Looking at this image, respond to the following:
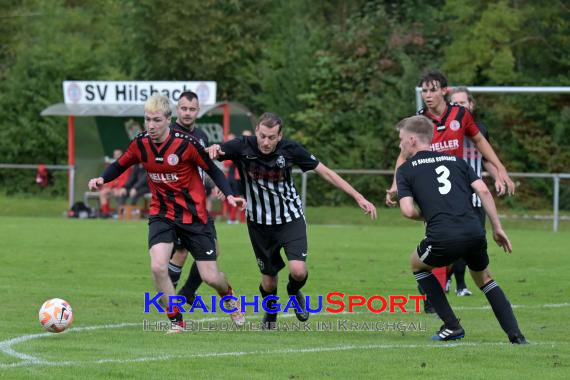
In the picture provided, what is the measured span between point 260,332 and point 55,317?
161 centimetres

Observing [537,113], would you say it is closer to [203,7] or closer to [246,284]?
[203,7]

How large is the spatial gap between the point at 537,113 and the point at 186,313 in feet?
68.1

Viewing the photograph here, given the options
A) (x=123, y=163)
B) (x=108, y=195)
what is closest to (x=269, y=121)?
(x=123, y=163)

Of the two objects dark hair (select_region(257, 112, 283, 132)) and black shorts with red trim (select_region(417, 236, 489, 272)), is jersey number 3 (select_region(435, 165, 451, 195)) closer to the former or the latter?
black shorts with red trim (select_region(417, 236, 489, 272))

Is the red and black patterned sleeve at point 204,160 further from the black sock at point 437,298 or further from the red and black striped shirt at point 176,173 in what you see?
the black sock at point 437,298

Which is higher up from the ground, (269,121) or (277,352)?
(269,121)

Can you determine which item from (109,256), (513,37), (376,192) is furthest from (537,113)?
(109,256)

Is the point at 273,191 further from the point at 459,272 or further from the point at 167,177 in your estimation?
the point at 459,272

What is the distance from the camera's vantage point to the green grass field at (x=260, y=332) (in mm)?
7176

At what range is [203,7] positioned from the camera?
123 feet

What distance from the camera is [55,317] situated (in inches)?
343

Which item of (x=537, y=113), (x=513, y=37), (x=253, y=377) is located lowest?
(x=253, y=377)

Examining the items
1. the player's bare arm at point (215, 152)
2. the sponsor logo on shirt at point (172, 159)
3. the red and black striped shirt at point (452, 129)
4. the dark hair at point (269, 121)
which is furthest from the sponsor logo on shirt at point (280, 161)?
the red and black striped shirt at point (452, 129)

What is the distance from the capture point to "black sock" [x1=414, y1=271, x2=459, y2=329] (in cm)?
852
